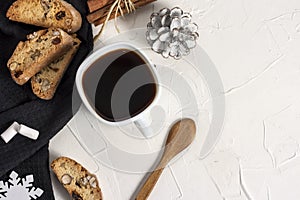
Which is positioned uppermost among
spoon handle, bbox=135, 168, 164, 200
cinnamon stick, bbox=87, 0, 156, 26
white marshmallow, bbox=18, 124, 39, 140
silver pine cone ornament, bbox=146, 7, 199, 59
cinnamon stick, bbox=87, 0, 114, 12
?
cinnamon stick, bbox=87, 0, 114, 12

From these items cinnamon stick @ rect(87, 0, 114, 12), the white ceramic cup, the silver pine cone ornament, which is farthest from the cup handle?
cinnamon stick @ rect(87, 0, 114, 12)

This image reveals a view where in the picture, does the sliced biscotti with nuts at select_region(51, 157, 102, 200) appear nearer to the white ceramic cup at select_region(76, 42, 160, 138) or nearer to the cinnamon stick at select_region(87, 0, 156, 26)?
the white ceramic cup at select_region(76, 42, 160, 138)

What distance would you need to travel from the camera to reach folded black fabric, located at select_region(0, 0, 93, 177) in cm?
118

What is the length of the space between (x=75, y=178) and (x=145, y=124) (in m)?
0.17

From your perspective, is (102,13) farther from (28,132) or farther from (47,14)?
(28,132)

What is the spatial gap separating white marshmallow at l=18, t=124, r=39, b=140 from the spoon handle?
222 millimetres

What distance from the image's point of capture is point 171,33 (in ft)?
3.84

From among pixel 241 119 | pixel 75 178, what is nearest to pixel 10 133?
pixel 75 178

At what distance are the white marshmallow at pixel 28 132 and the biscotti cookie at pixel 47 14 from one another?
194mm

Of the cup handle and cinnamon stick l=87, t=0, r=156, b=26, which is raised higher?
cinnamon stick l=87, t=0, r=156, b=26

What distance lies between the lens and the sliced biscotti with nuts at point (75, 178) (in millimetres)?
1202

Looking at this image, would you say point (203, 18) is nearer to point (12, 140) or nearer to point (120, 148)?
point (120, 148)

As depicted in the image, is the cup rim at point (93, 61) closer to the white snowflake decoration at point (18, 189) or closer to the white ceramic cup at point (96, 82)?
the white ceramic cup at point (96, 82)

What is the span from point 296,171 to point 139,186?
30 cm
